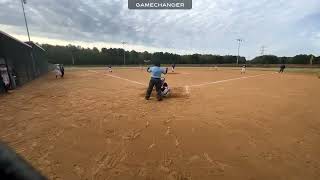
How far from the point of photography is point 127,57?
110 metres

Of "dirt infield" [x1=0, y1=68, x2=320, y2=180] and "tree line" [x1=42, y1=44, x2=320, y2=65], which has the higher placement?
"tree line" [x1=42, y1=44, x2=320, y2=65]

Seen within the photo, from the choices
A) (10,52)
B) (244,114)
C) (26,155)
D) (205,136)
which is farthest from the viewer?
(10,52)

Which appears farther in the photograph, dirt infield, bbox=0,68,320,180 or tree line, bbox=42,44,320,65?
tree line, bbox=42,44,320,65

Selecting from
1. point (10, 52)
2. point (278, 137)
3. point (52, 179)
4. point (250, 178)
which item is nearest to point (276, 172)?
point (250, 178)

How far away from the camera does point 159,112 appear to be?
802cm

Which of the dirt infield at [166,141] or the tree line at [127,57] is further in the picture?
the tree line at [127,57]

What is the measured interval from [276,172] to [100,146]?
3278mm

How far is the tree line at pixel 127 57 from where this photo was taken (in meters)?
93.4

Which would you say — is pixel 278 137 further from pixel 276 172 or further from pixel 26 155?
pixel 26 155

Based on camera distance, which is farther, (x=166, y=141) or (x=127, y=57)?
(x=127, y=57)

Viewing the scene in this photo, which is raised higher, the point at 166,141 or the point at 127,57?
the point at 127,57

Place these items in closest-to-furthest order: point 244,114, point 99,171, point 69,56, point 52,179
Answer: point 52,179, point 99,171, point 244,114, point 69,56

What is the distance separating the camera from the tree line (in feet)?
307

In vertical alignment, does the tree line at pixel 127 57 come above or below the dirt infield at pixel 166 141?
above
